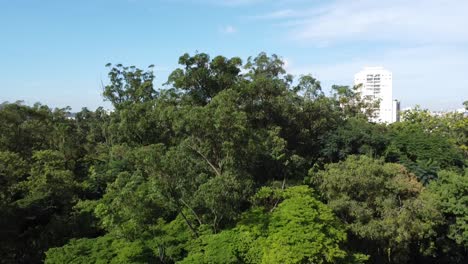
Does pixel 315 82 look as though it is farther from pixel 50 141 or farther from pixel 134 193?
pixel 50 141

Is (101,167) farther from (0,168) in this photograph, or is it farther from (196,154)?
(196,154)

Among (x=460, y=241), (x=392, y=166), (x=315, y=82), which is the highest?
(x=315, y=82)

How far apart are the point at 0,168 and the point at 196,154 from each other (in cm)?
740

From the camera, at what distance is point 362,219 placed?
15484 mm

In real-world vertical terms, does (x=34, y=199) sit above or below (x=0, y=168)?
below

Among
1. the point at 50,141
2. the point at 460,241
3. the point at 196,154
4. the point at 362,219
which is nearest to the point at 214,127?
the point at 196,154

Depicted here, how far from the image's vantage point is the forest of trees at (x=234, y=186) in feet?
42.8

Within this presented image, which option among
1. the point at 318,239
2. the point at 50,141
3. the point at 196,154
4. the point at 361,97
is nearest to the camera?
the point at 318,239

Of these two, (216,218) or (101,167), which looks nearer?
(216,218)

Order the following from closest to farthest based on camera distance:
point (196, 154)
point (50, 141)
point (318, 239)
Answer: point (318, 239)
point (196, 154)
point (50, 141)

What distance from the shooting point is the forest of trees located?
13.0 metres

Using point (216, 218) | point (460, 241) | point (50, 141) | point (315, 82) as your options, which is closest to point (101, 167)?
point (50, 141)

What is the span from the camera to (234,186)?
13.5 m

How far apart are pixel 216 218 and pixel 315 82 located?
962 cm
